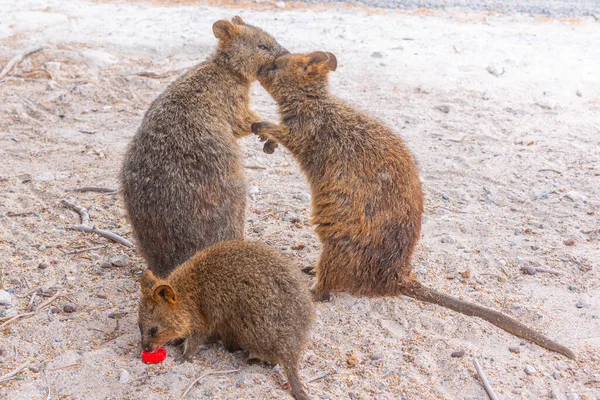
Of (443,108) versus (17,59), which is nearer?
(443,108)

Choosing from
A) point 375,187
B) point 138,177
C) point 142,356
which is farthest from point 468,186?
point 142,356

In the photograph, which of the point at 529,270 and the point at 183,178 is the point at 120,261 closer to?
the point at 183,178

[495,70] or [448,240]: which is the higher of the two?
[495,70]

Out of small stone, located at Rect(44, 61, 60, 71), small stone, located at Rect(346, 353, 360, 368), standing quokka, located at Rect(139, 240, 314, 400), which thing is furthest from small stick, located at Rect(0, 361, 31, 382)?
small stone, located at Rect(44, 61, 60, 71)

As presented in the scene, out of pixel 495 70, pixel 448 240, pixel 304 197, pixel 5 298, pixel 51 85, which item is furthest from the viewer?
pixel 495 70

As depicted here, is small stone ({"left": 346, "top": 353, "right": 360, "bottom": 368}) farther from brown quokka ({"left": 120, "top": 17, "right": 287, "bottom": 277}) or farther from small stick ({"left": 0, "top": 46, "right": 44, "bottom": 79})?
small stick ({"left": 0, "top": 46, "right": 44, "bottom": 79})

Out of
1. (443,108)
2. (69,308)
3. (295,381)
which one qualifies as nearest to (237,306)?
(295,381)

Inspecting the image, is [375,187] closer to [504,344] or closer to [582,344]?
[504,344]
